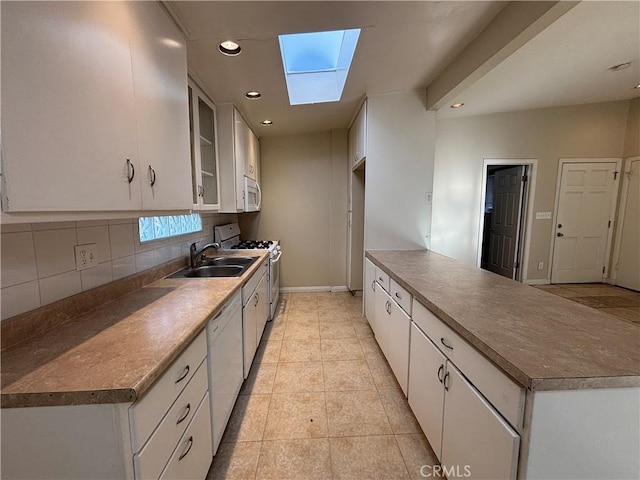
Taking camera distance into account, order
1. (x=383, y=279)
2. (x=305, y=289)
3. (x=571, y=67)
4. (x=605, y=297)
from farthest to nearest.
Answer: (x=305, y=289) < (x=605, y=297) < (x=571, y=67) < (x=383, y=279)

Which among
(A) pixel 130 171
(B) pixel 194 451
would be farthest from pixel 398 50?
(B) pixel 194 451

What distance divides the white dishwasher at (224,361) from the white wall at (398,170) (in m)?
1.67

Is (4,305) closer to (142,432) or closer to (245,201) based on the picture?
(142,432)

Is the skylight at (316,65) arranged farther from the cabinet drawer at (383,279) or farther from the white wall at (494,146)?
the white wall at (494,146)

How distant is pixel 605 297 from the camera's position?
152 inches

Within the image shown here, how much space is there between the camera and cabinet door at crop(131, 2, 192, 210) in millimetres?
1146

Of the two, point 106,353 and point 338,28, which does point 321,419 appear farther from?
point 338,28

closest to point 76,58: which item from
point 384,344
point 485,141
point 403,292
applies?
point 403,292

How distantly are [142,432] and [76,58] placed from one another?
1133 mm

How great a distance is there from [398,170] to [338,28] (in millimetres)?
1458

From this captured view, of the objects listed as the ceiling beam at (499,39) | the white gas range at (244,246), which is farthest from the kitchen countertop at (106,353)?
the ceiling beam at (499,39)

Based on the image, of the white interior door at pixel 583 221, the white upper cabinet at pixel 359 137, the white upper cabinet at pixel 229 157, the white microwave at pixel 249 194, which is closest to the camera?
the white upper cabinet at pixel 229 157

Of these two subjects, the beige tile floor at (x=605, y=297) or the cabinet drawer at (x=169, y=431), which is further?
the beige tile floor at (x=605, y=297)

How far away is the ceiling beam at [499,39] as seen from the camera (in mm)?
1361
